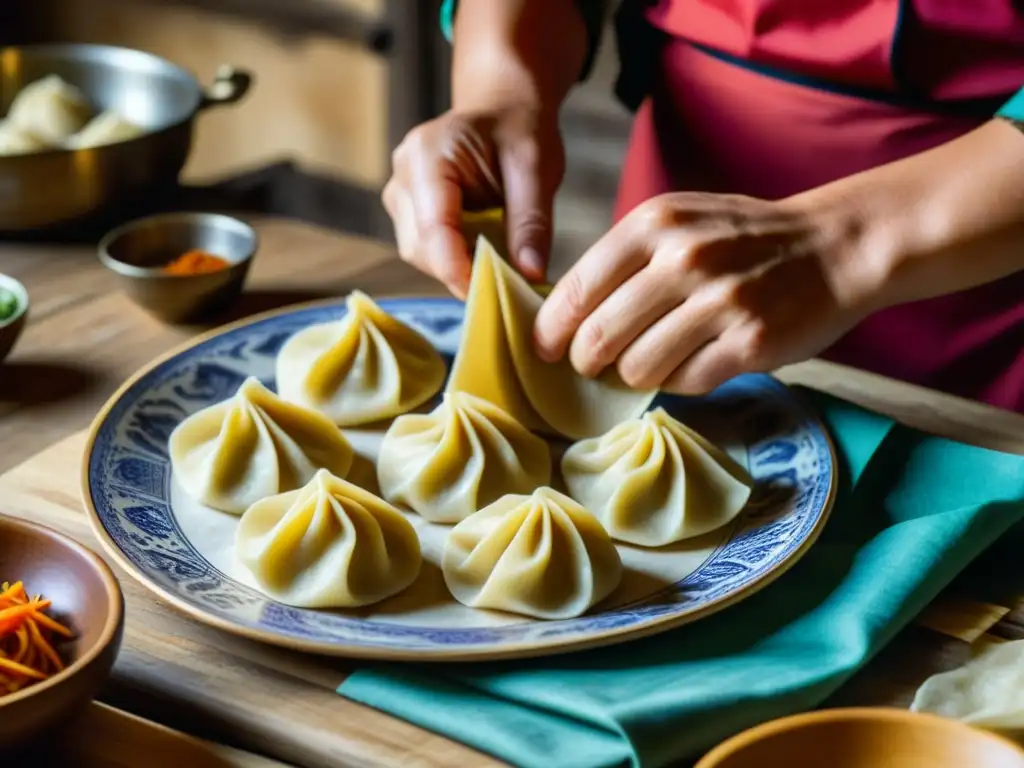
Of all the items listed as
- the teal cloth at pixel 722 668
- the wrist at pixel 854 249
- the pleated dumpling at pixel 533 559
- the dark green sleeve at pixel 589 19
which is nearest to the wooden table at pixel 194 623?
the teal cloth at pixel 722 668

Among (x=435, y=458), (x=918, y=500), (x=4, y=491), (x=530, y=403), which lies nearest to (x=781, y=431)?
(x=918, y=500)

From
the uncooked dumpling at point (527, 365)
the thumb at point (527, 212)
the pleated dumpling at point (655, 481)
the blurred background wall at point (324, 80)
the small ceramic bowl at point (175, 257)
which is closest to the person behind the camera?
the pleated dumpling at point (655, 481)

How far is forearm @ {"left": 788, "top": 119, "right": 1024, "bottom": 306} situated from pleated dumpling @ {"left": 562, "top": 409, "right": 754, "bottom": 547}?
0.25 m

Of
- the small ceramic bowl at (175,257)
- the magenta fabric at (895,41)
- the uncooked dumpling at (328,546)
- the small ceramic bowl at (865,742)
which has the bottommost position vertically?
the small ceramic bowl at (175,257)

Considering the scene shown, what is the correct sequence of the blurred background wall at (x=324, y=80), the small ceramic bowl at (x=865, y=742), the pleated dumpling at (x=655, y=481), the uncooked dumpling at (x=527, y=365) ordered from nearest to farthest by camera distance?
1. the small ceramic bowl at (x=865, y=742)
2. the pleated dumpling at (x=655, y=481)
3. the uncooked dumpling at (x=527, y=365)
4. the blurred background wall at (x=324, y=80)

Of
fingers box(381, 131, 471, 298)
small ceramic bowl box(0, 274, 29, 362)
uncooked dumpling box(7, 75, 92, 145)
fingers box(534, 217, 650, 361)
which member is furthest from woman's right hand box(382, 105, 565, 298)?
uncooked dumpling box(7, 75, 92, 145)

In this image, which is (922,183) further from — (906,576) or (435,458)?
(435,458)

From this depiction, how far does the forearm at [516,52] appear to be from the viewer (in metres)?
1.75

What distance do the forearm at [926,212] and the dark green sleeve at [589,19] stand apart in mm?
723

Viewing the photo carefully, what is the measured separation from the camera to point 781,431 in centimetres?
145

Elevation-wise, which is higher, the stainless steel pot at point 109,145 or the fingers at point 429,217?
the fingers at point 429,217

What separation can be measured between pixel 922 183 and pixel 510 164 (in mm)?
549

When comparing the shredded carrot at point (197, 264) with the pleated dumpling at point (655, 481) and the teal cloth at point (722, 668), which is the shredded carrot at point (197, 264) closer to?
the pleated dumpling at point (655, 481)

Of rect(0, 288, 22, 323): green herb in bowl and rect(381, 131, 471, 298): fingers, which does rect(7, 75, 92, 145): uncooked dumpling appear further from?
rect(381, 131, 471, 298): fingers
